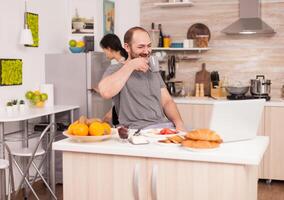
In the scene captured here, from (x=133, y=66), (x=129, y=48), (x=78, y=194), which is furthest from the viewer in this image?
(x=129, y=48)

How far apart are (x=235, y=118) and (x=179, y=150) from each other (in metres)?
0.33

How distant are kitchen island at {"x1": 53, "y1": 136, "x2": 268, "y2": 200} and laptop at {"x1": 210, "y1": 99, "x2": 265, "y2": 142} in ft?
0.19

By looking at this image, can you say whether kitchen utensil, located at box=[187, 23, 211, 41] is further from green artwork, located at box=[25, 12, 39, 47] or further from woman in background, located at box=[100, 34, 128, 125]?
green artwork, located at box=[25, 12, 39, 47]

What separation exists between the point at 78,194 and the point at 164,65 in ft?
11.5

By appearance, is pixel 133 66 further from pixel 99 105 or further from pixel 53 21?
pixel 53 21

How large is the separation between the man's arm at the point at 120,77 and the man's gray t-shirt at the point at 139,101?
6.7 inches

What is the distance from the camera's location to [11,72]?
4.55 metres

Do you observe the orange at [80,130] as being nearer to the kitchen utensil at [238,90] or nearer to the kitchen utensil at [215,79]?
the kitchen utensil at [238,90]

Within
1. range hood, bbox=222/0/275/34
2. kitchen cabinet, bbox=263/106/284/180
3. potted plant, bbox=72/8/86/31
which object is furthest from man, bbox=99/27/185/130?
potted plant, bbox=72/8/86/31

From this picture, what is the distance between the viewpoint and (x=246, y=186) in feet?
7.19

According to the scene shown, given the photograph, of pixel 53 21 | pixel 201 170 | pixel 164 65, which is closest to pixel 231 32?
pixel 164 65

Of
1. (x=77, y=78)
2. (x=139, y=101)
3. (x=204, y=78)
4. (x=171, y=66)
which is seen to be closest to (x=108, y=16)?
(x=171, y=66)

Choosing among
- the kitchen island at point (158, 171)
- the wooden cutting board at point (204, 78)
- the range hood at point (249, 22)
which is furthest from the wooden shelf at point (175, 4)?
the kitchen island at point (158, 171)

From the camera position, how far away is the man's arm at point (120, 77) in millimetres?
2846
